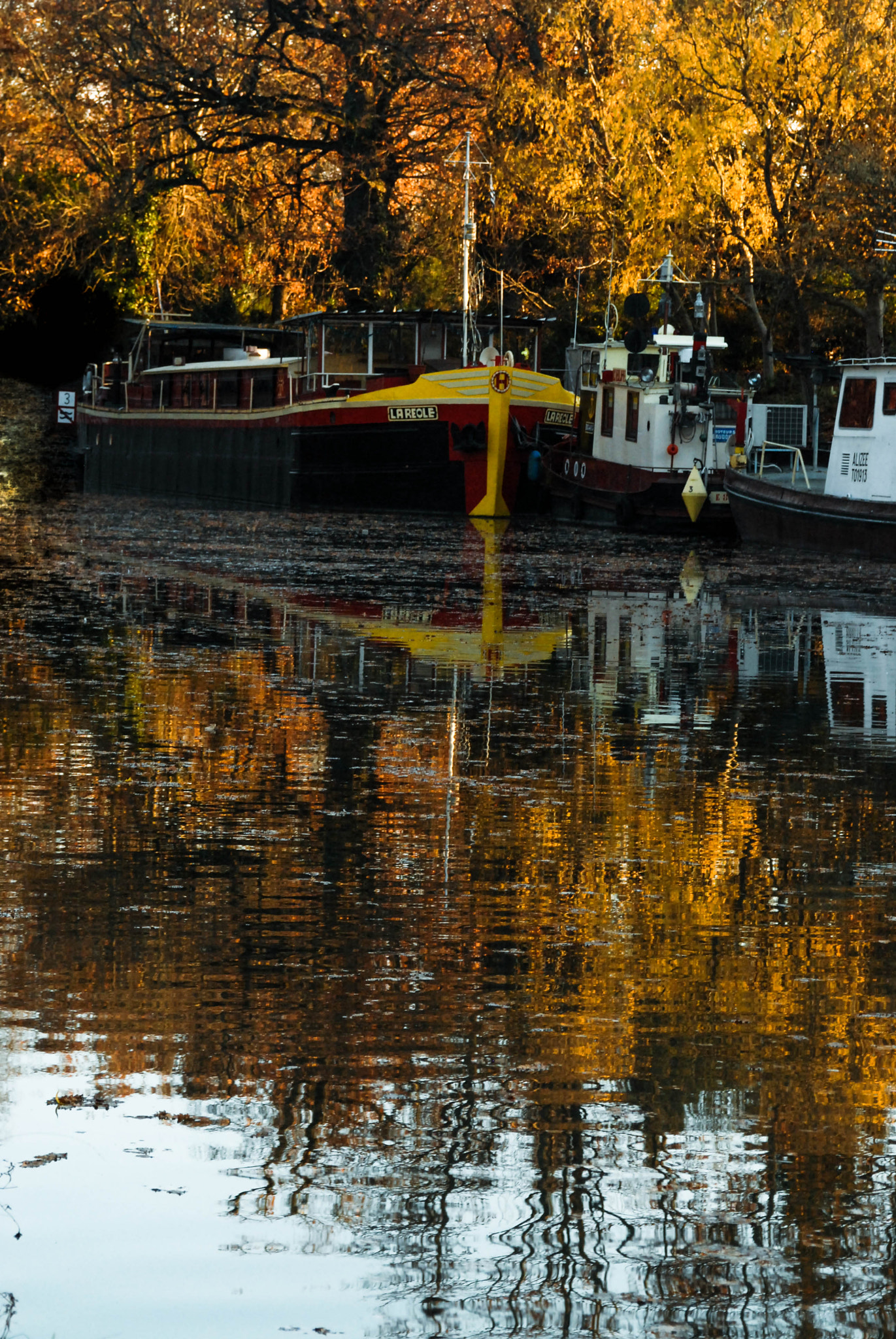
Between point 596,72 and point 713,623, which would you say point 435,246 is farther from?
point 713,623

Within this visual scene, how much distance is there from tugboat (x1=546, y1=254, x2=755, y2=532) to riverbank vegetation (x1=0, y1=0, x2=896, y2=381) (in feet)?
10.0

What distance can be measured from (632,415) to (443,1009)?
34.0 meters

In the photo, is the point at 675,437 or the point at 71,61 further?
the point at 71,61

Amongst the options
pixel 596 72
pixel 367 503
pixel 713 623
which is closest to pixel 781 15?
pixel 596 72

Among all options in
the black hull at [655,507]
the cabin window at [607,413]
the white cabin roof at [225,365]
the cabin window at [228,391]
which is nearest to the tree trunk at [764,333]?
the cabin window at [607,413]

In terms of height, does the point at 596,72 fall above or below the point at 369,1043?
above

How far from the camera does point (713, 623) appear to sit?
19.9 m

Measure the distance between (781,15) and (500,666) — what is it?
2882 centimetres

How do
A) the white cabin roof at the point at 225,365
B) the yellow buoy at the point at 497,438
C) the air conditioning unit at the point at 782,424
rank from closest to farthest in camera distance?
the air conditioning unit at the point at 782,424, the yellow buoy at the point at 497,438, the white cabin roof at the point at 225,365

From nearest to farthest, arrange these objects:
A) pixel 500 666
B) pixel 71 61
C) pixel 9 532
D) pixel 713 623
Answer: pixel 500 666, pixel 713 623, pixel 9 532, pixel 71 61

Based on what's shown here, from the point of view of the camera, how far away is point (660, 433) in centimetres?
3825

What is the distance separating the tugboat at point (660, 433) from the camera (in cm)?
3681

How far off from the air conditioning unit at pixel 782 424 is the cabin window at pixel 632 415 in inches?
92.2

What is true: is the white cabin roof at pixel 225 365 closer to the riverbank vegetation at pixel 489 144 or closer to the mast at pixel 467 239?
the riverbank vegetation at pixel 489 144
